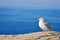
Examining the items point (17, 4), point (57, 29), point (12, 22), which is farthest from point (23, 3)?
point (57, 29)

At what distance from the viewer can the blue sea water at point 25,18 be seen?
6.50 metres

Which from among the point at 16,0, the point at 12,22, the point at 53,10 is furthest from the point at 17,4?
the point at 53,10

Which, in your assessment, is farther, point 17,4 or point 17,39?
point 17,4

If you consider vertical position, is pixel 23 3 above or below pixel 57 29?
above

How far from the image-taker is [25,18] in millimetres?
6555

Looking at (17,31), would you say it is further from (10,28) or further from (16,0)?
(16,0)

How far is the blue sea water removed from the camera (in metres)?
6.50

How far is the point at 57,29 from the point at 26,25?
→ 3.02ft

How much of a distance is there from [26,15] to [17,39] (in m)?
1.30

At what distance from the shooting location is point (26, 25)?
21.6 feet

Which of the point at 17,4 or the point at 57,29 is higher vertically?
the point at 17,4

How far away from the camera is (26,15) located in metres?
6.54

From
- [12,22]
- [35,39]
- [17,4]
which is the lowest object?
[35,39]

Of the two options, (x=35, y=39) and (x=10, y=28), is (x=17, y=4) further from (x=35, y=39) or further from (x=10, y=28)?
(x=35, y=39)
